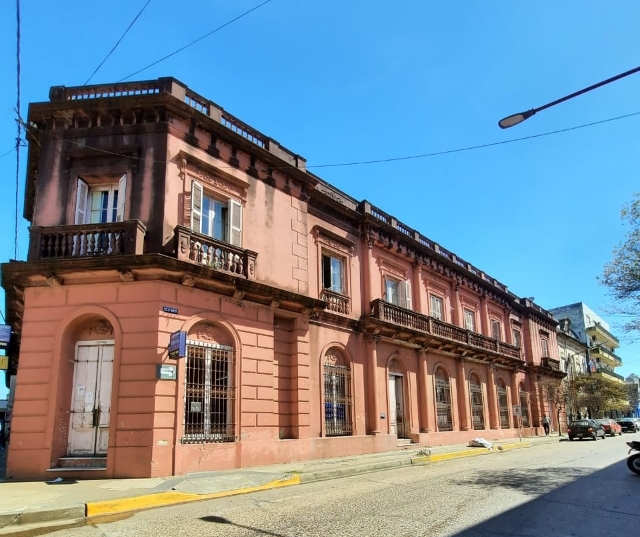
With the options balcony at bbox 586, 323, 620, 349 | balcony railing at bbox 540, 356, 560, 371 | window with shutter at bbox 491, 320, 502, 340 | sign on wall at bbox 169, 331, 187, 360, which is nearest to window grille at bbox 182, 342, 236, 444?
sign on wall at bbox 169, 331, 187, 360

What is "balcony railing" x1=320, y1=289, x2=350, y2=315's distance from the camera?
18.2m

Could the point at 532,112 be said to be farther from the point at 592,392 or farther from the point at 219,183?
the point at 592,392

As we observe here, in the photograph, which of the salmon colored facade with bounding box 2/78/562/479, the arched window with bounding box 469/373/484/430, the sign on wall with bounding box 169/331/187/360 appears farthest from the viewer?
the arched window with bounding box 469/373/484/430

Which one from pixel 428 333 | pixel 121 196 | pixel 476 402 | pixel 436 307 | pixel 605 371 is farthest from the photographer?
pixel 605 371

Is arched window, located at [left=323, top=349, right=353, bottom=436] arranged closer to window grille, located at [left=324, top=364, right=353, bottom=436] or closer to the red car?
window grille, located at [left=324, top=364, right=353, bottom=436]

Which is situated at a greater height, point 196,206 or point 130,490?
point 196,206

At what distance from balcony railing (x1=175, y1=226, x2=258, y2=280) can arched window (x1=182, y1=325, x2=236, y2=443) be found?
1.70m

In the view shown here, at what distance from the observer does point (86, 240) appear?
1255 centimetres

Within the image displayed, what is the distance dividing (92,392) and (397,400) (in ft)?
42.7

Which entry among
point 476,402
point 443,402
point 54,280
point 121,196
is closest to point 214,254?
point 121,196

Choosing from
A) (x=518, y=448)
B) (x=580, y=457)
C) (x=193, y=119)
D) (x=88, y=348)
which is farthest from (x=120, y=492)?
(x=518, y=448)

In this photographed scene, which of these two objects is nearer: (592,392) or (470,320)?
(470,320)

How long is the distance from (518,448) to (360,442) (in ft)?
34.9

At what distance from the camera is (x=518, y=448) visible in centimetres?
2417
